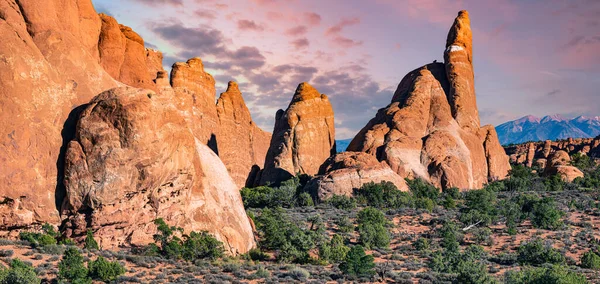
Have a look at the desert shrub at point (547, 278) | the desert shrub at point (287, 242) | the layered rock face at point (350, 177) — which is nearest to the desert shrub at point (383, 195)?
the layered rock face at point (350, 177)

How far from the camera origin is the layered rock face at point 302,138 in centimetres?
7288

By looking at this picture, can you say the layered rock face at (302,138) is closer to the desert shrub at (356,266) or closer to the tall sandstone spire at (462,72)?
the tall sandstone spire at (462,72)

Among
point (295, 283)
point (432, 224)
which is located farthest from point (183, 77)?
point (295, 283)

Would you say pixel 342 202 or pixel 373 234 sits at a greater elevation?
pixel 342 202

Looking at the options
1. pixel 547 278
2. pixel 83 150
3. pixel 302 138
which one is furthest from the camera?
pixel 302 138

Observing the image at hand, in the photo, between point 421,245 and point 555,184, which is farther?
point 555,184

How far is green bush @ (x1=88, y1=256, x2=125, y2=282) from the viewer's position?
2238 centimetres

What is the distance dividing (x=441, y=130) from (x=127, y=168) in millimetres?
50594

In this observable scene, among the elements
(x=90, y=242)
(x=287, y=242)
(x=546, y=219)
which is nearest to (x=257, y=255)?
(x=287, y=242)

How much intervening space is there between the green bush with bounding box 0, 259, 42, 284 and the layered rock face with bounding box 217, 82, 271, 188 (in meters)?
64.0

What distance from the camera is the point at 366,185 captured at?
181ft

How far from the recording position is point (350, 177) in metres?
56.2

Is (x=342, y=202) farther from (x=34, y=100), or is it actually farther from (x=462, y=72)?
(x=462, y=72)

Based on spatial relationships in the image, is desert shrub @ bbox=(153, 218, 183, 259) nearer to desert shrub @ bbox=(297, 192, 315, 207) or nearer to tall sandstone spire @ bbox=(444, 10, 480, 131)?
desert shrub @ bbox=(297, 192, 315, 207)
